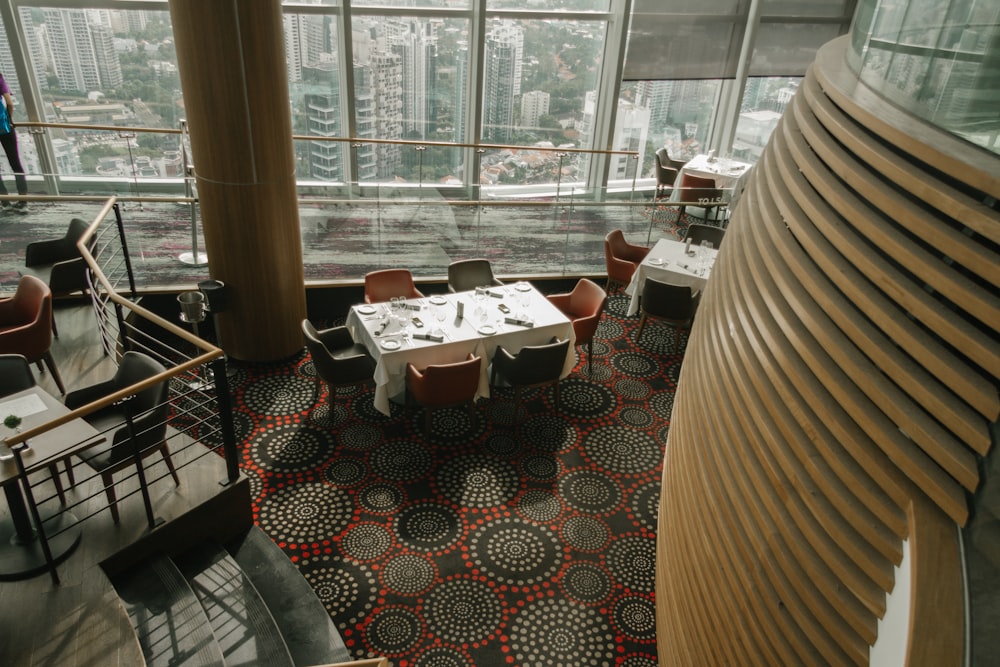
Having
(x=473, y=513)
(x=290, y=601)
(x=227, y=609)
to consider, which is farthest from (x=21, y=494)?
(x=473, y=513)

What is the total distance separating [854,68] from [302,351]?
602 cm

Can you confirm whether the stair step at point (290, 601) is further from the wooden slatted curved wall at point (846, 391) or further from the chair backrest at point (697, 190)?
the chair backrest at point (697, 190)

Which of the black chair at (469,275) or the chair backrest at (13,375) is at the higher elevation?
the chair backrest at (13,375)

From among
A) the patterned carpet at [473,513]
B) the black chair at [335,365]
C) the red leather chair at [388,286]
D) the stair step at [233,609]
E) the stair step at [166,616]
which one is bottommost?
the patterned carpet at [473,513]

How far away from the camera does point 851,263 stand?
2119mm

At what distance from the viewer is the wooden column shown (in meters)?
5.87

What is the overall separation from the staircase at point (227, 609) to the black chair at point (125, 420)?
1.58 feet

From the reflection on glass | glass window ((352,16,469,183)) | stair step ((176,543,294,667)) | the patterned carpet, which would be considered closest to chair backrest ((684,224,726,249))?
the patterned carpet

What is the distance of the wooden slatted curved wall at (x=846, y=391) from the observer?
1.61 metres

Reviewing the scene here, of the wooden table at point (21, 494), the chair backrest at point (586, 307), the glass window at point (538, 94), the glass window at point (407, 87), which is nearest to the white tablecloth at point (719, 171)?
the glass window at point (538, 94)

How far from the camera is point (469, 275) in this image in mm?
7859

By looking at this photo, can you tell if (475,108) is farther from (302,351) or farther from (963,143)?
(963,143)

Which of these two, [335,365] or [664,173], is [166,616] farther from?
[664,173]

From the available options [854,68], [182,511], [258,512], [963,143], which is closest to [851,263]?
[963,143]
